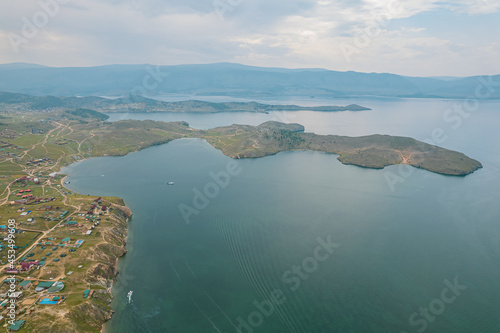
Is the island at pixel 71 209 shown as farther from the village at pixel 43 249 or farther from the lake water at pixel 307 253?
the lake water at pixel 307 253

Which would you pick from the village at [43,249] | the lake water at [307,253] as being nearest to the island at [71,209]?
the village at [43,249]

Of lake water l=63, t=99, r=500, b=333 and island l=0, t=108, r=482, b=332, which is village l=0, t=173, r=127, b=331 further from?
lake water l=63, t=99, r=500, b=333

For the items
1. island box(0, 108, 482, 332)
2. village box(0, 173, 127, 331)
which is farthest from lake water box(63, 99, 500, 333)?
village box(0, 173, 127, 331)

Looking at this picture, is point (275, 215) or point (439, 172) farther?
point (439, 172)

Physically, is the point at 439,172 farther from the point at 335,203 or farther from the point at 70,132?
the point at 70,132

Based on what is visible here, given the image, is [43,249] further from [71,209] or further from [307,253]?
[307,253]

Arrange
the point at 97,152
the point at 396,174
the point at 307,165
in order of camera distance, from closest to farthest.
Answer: the point at 396,174 < the point at 307,165 < the point at 97,152

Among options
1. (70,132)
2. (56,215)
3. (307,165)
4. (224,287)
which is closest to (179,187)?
(56,215)
